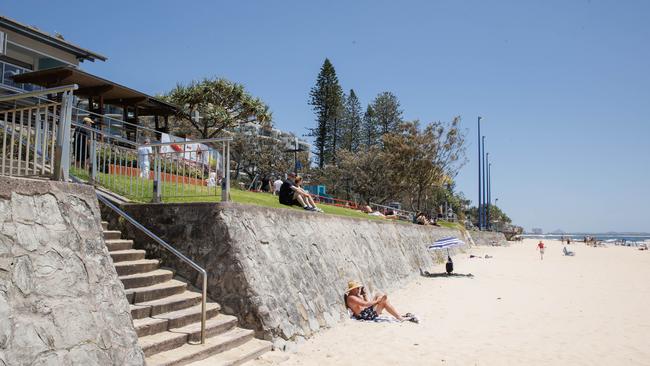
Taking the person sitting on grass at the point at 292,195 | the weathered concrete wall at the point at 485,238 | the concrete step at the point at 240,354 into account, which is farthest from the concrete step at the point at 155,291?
the weathered concrete wall at the point at 485,238

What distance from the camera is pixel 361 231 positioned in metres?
13.2

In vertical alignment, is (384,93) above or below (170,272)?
above

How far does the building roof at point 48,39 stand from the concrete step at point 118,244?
53.0 feet

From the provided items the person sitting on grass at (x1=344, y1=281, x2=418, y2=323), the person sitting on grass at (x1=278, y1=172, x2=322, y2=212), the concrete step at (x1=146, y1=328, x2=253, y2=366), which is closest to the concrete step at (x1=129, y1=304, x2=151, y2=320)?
the concrete step at (x1=146, y1=328, x2=253, y2=366)

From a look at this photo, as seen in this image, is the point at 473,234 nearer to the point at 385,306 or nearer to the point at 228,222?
the point at 385,306

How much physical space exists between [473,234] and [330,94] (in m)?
21.0

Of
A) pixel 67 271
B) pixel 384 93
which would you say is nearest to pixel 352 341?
pixel 67 271

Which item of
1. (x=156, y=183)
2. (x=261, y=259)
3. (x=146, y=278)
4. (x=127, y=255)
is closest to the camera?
(x=146, y=278)

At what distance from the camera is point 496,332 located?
871 centimetres

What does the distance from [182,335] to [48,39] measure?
19370mm

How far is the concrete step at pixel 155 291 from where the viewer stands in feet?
19.3

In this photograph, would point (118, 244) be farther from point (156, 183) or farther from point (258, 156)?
point (258, 156)

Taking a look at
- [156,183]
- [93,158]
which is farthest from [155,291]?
[93,158]

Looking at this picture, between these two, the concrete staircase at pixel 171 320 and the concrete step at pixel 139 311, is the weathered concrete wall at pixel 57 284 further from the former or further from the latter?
the concrete step at pixel 139 311
